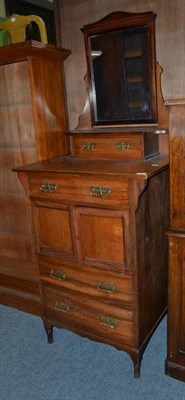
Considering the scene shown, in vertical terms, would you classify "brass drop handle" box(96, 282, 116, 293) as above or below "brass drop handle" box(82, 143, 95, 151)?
below

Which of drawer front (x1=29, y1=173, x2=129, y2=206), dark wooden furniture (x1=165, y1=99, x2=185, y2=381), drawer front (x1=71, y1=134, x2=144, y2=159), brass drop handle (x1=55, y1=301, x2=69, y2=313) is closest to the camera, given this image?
dark wooden furniture (x1=165, y1=99, x2=185, y2=381)

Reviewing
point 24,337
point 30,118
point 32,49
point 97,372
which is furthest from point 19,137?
point 97,372

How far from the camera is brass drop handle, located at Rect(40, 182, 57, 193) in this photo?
1.72 meters

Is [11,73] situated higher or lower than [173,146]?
higher

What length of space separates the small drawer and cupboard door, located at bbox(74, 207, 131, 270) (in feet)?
1.29

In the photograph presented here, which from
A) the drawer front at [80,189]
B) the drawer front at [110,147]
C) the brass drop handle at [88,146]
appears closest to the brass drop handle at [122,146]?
the drawer front at [110,147]

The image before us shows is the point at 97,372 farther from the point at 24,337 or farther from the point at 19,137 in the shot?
the point at 19,137

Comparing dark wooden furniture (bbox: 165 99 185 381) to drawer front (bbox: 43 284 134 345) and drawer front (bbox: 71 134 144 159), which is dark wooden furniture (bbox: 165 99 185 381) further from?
drawer front (bbox: 71 134 144 159)

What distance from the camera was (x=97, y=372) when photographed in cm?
184

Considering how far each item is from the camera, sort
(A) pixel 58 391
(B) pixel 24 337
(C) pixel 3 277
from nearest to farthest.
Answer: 1. (A) pixel 58 391
2. (B) pixel 24 337
3. (C) pixel 3 277

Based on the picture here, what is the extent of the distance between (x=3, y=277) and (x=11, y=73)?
1.43 m

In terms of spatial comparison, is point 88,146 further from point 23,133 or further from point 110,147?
point 23,133

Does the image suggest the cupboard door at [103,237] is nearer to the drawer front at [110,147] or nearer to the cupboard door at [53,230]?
the cupboard door at [53,230]

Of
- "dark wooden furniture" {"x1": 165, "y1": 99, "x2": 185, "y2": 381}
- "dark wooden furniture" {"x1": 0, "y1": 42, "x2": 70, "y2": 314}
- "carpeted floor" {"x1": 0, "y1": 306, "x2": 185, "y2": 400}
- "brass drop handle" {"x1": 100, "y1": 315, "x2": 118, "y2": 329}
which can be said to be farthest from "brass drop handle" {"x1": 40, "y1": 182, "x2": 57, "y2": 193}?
"carpeted floor" {"x1": 0, "y1": 306, "x2": 185, "y2": 400}
